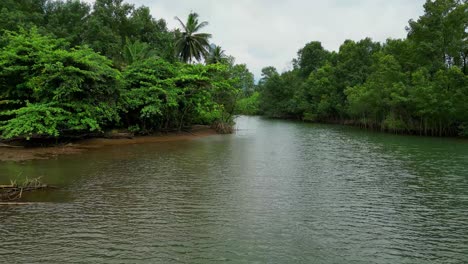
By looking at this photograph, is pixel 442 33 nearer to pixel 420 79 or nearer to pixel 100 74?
pixel 420 79

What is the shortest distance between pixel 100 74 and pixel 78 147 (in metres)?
5.34

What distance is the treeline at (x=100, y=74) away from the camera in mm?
23438

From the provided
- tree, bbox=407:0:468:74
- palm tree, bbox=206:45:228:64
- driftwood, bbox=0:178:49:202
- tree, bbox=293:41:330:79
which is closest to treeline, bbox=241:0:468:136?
tree, bbox=407:0:468:74

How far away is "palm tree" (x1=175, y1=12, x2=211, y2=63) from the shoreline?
16.3 m

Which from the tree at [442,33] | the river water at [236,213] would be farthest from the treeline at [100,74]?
the tree at [442,33]

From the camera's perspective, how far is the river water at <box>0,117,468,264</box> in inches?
338

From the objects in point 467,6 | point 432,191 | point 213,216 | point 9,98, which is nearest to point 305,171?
point 432,191

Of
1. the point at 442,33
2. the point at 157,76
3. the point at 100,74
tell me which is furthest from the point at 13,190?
the point at 442,33

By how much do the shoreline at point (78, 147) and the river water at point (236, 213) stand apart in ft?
5.87

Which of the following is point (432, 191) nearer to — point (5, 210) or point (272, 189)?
point (272, 189)

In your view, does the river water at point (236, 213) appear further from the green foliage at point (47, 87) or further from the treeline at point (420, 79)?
the treeline at point (420, 79)

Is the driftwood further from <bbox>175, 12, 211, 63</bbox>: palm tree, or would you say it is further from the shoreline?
<bbox>175, 12, 211, 63</bbox>: palm tree

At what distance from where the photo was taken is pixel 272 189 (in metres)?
14.9

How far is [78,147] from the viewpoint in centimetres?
2528
